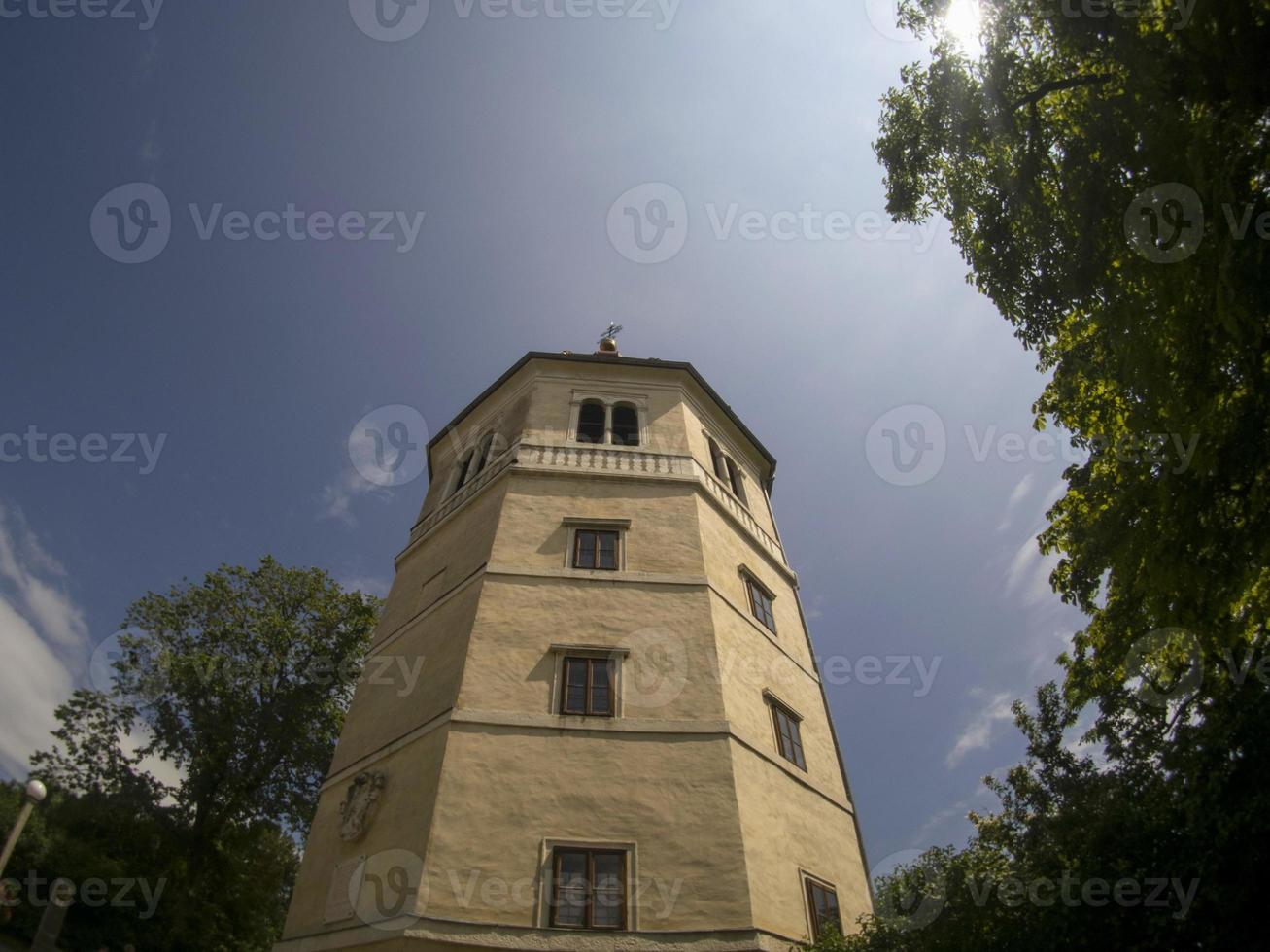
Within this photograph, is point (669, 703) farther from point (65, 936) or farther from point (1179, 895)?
point (65, 936)

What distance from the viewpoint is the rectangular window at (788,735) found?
1272 centimetres

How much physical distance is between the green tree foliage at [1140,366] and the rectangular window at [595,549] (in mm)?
7013

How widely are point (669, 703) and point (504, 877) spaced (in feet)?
11.3
